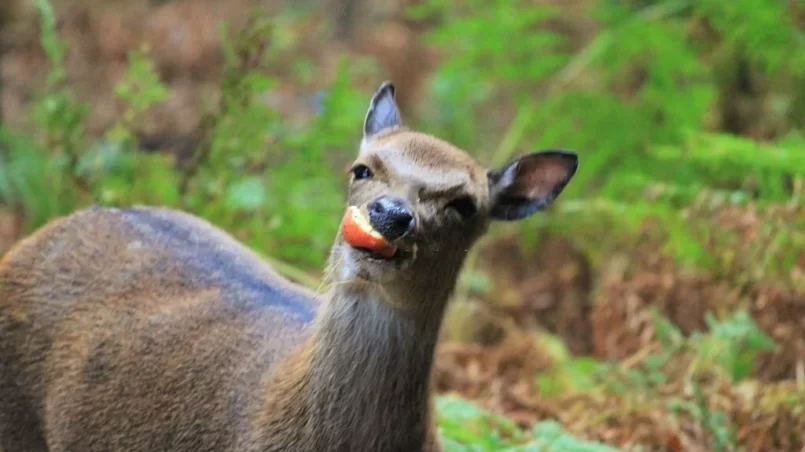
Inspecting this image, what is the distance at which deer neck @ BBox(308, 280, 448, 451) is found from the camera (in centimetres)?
344

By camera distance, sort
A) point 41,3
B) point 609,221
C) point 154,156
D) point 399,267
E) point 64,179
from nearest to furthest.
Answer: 1. point 399,267
2. point 41,3
3. point 64,179
4. point 154,156
5. point 609,221

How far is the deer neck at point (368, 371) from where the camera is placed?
3443mm

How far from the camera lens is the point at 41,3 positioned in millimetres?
5355

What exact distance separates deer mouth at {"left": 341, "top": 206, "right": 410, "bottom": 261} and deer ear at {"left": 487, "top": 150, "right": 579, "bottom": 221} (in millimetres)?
716

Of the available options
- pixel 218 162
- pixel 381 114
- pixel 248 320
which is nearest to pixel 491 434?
pixel 248 320

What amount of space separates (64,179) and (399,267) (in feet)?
10.4

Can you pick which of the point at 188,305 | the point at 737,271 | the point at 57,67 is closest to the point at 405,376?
the point at 188,305

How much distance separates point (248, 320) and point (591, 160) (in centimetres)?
413

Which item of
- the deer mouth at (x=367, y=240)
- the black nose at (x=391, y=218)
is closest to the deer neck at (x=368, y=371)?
the deer mouth at (x=367, y=240)

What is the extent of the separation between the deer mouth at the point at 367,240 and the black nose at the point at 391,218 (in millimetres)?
27

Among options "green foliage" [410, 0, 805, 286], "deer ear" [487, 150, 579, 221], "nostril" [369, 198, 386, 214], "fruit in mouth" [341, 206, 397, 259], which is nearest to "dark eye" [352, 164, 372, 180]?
"fruit in mouth" [341, 206, 397, 259]

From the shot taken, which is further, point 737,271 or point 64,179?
point 64,179

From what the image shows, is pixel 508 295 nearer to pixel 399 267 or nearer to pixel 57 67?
pixel 57 67

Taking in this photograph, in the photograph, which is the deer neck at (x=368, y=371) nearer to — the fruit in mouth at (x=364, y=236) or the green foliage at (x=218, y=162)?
the fruit in mouth at (x=364, y=236)
